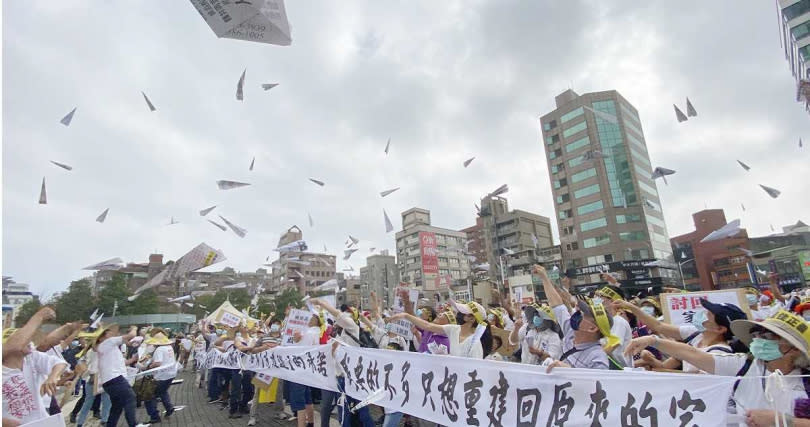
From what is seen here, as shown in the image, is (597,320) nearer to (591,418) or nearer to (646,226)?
(591,418)

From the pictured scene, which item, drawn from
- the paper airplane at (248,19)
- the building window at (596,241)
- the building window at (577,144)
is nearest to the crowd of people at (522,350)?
the paper airplane at (248,19)

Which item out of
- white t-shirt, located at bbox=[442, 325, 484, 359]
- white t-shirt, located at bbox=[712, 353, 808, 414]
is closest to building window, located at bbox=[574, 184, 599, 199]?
white t-shirt, located at bbox=[442, 325, 484, 359]

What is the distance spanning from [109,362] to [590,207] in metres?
60.4

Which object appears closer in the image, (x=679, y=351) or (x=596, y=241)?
(x=679, y=351)

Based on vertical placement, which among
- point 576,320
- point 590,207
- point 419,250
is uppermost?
point 590,207

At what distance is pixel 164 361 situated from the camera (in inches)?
352

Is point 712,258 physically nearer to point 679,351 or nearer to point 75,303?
point 679,351

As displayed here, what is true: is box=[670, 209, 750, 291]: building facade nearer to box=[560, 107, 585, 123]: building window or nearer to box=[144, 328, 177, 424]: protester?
box=[560, 107, 585, 123]: building window

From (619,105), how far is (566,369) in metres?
69.3

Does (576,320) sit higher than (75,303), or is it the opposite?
(75,303)

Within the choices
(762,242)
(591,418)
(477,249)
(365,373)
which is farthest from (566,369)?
(762,242)

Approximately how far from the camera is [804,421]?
221 cm

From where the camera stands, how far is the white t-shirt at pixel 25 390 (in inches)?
165

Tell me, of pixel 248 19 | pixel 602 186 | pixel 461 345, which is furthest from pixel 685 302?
pixel 602 186
